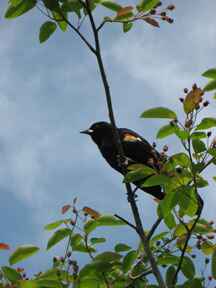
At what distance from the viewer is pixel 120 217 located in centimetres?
262

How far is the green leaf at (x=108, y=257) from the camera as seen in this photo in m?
2.59

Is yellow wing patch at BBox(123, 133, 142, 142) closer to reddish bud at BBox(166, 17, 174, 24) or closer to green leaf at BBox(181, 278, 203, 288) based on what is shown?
reddish bud at BBox(166, 17, 174, 24)

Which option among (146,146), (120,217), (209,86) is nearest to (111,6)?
(209,86)

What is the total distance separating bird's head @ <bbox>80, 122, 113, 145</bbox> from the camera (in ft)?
18.1

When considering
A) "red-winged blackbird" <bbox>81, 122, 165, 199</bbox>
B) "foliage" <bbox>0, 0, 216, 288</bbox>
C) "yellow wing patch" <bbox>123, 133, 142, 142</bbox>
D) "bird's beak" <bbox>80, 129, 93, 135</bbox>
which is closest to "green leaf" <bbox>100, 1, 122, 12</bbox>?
"foliage" <bbox>0, 0, 216, 288</bbox>

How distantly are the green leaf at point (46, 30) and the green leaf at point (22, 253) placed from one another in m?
1.07

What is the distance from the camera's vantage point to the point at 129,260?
2738 millimetres

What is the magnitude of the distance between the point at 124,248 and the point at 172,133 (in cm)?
70

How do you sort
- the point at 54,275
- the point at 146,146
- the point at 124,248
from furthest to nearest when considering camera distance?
the point at 146,146 → the point at 124,248 → the point at 54,275

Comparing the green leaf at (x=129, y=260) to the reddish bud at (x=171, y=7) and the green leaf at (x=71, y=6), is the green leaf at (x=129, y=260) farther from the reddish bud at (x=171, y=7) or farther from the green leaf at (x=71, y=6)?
the reddish bud at (x=171, y=7)

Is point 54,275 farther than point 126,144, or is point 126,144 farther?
point 126,144

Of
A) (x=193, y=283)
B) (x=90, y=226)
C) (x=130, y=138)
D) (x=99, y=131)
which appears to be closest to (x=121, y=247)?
(x=90, y=226)

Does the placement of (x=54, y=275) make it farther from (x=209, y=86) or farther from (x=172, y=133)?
(x=209, y=86)

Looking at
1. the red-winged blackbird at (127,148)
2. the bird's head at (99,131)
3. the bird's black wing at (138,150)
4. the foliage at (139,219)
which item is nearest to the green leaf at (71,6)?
the foliage at (139,219)
